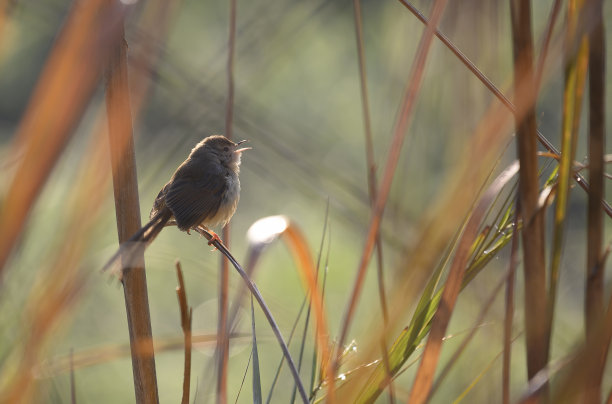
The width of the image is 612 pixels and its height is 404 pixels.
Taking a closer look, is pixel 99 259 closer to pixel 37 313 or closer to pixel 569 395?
pixel 37 313

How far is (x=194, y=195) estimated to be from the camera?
3121mm

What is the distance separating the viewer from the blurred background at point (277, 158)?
45.4 inches

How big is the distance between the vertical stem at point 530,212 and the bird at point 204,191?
1.77 metres

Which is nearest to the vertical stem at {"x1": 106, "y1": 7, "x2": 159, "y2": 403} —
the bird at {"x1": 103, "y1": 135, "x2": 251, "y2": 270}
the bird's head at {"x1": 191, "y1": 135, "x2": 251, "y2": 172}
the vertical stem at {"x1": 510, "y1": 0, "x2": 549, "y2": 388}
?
the vertical stem at {"x1": 510, "y1": 0, "x2": 549, "y2": 388}

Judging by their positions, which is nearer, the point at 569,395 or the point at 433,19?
the point at 569,395

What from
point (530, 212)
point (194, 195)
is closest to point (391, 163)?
point (530, 212)

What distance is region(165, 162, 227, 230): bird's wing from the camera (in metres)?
2.96

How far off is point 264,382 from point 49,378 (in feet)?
11.1

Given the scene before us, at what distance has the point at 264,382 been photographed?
4.46 meters

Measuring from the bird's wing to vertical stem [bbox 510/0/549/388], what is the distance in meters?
2.03

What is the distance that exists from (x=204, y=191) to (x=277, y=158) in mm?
1359

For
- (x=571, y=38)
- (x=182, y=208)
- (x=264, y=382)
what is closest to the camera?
(x=571, y=38)

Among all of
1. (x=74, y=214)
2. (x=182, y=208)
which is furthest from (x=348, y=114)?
(x=74, y=214)

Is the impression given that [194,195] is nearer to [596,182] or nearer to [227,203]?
[227,203]
